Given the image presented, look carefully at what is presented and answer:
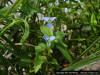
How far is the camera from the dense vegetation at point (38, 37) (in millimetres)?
826

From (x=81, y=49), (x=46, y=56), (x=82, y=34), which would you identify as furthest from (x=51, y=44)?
(x=82, y=34)

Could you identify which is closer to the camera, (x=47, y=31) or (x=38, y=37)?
(x=47, y=31)

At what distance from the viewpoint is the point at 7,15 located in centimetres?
82

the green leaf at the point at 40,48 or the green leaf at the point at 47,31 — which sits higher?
the green leaf at the point at 47,31

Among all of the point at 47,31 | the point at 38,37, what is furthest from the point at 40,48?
the point at 38,37

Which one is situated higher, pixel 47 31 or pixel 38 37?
pixel 47 31

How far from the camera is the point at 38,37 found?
1.08m

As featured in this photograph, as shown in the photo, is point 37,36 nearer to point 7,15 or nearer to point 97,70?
point 7,15

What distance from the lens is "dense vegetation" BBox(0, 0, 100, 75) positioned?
826 mm

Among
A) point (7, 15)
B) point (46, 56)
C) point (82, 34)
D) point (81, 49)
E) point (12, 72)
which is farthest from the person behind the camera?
point (82, 34)

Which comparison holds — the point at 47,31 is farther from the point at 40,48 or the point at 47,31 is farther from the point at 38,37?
the point at 38,37

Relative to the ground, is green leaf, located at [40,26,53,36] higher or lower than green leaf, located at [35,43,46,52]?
higher

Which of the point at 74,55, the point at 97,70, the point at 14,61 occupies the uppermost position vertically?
the point at 14,61

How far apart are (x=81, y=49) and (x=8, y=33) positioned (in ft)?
1.75
